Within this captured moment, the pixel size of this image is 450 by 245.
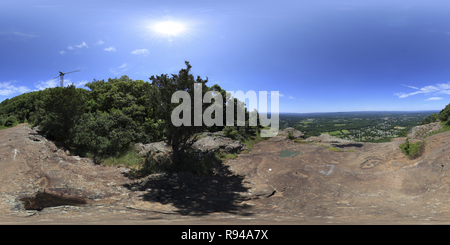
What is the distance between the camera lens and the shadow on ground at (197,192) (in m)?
6.61

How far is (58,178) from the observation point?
27.8 feet

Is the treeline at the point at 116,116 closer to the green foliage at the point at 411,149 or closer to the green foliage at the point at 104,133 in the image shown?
the green foliage at the point at 104,133

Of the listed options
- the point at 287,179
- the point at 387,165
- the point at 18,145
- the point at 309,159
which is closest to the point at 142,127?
the point at 18,145

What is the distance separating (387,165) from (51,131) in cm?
2464

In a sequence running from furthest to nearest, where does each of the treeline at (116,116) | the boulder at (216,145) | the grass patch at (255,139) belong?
the grass patch at (255,139), the boulder at (216,145), the treeline at (116,116)

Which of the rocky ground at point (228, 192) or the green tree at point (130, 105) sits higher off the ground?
the green tree at point (130, 105)

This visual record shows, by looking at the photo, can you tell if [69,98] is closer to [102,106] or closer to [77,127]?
[77,127]

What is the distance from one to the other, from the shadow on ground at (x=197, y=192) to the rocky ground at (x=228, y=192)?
0.13 ft

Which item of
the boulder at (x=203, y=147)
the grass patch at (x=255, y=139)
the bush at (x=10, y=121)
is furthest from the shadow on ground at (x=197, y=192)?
the bush at (x=10, y=121)

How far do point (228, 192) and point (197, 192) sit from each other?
1492 mm

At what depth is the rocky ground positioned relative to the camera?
524cm

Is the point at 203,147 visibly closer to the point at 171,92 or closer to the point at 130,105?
the point at 171,92

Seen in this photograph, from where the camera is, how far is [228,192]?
862cm

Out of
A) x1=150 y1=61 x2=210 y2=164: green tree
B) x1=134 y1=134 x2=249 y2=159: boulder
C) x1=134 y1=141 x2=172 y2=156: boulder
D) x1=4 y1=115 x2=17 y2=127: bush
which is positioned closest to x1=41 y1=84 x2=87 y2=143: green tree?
x1=134 y1=141 x2=172 y2=156: boulder
